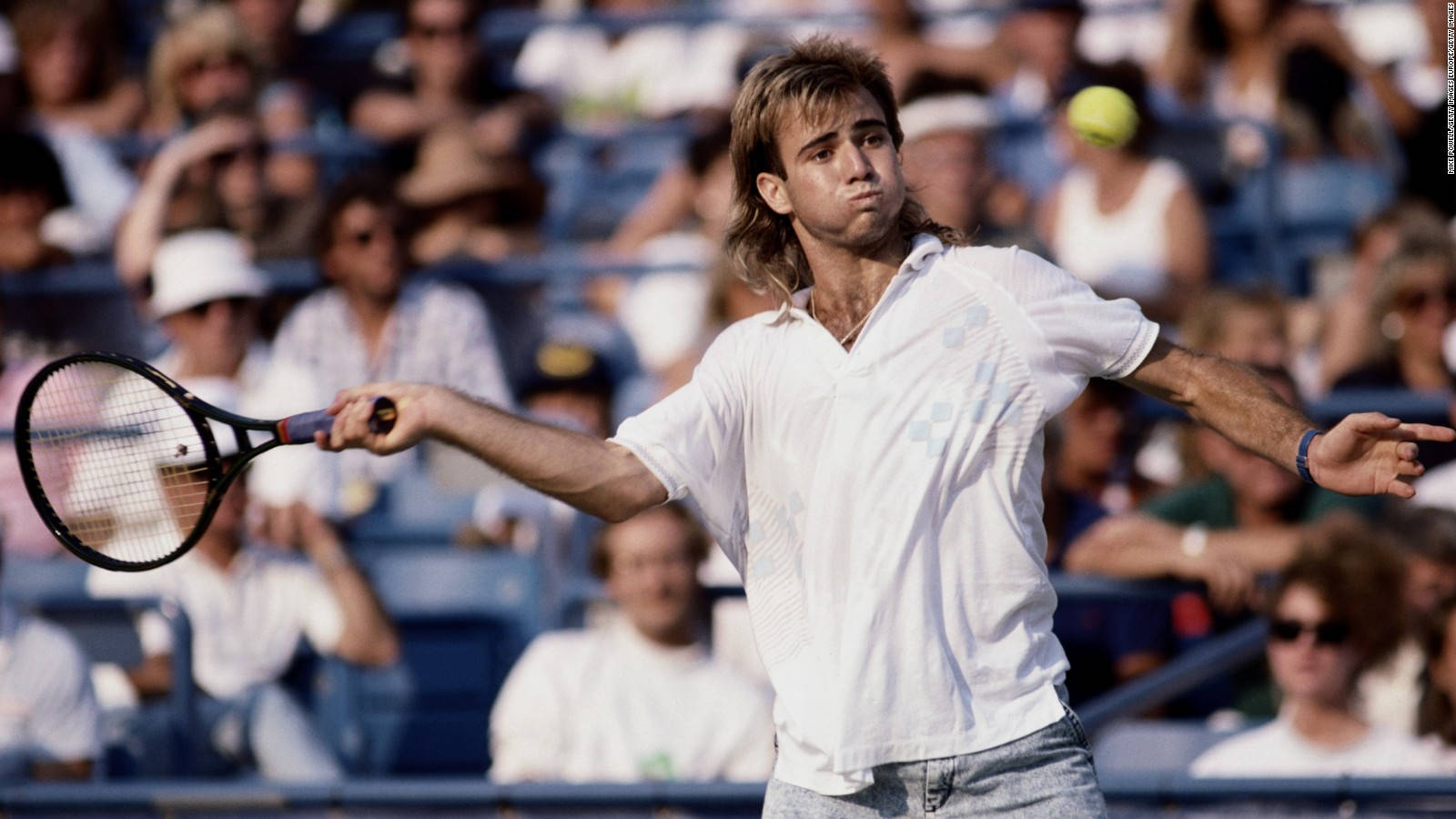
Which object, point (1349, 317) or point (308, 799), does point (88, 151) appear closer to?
point (308, 799)

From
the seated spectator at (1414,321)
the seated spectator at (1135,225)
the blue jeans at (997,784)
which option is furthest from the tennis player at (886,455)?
the seated spectator at (1135,225)

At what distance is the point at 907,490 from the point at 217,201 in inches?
225

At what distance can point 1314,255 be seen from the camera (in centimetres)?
789

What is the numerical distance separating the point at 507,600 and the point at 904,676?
333 cm

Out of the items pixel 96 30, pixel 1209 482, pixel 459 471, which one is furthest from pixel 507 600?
pixel 96 30

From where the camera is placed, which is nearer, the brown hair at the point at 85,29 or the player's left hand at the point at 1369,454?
the player's left hand at the point at 1369,454

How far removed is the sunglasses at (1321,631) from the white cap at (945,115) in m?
2.76

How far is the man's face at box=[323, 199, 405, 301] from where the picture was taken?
730 cm

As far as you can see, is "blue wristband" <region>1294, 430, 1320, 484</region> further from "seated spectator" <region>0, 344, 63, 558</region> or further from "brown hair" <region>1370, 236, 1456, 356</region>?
"seated spectator" <region>0, 344, 63, 558</region>

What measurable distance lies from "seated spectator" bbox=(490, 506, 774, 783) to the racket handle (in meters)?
2.53

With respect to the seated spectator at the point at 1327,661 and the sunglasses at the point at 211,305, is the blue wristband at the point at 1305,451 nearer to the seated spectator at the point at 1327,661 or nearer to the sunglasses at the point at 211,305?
the seated spectator at the point at 1327,661

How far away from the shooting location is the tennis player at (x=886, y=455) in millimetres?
3035

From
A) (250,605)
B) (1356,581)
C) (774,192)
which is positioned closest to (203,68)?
(250,605)

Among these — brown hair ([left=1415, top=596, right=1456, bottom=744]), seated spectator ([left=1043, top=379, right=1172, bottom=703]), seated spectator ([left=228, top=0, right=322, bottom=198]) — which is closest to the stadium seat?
seated spectator ([left=1043, top=379, right=1172, bottom=703])
